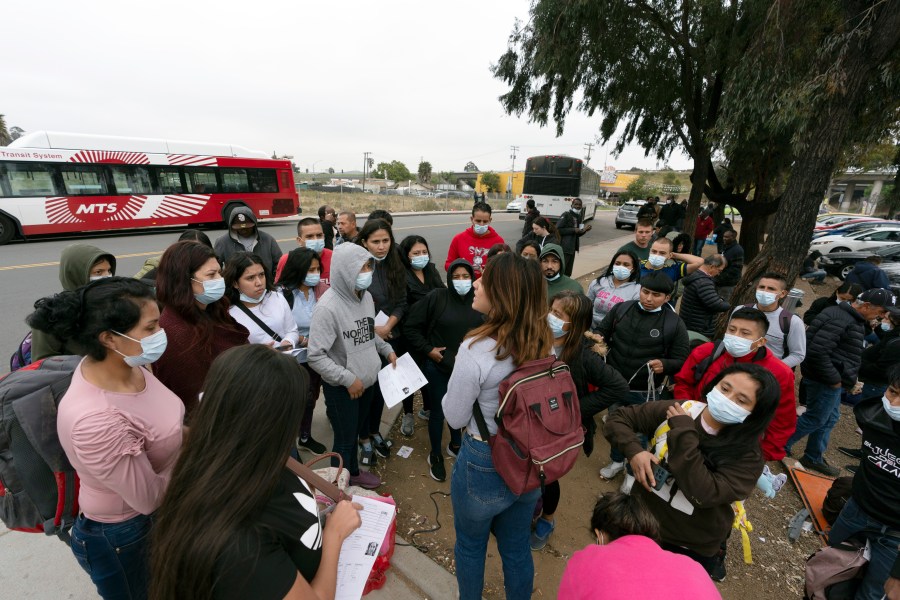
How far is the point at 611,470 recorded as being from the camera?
10.9 feet

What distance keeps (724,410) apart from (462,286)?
5.63ft

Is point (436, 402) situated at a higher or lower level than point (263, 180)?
lower

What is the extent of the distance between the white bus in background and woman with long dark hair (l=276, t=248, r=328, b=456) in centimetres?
1406

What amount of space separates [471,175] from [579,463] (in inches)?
3962

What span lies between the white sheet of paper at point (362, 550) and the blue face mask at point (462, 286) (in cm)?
160

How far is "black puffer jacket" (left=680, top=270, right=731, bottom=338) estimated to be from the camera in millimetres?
4035

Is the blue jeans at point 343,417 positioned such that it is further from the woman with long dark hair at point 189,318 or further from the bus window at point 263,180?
the bus window at point 263,180

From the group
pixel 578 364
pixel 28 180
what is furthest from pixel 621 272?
pixel 28 180

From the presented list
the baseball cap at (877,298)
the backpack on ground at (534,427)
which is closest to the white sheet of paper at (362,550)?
the backpack on ground at (534,427)

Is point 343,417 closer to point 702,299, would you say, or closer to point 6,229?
point 702,299

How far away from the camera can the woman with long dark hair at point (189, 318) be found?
216 cm

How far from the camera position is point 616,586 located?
1.05 metres

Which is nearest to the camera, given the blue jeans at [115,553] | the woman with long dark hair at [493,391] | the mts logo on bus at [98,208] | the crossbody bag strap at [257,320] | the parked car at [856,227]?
the blue jeans at [115,553]

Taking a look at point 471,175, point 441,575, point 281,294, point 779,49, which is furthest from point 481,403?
point 471,175
